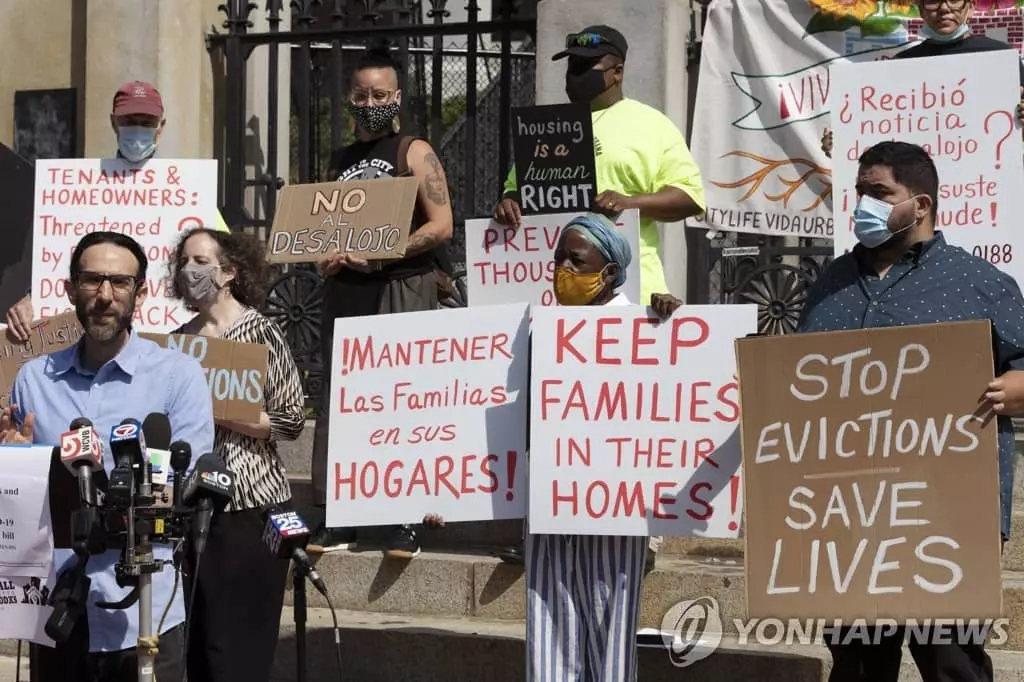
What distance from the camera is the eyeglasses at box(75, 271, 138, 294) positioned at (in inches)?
186

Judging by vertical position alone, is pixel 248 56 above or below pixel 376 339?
above

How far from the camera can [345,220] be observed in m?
6.96

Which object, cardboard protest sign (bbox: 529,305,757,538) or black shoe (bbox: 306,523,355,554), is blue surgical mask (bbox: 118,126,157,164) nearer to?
black shoe (bbox: 306,523,355,554)

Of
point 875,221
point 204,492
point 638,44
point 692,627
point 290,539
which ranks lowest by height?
point 692,627

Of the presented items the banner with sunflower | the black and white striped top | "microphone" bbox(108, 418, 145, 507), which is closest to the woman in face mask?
the black and white striped top

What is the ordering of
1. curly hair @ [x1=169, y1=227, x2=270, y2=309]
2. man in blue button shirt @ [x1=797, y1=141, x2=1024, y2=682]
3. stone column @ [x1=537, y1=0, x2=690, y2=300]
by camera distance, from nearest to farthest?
1. man in blue button shirt @ [x1=797, y1=141, x2=1024, y2=682]
2. curly hair @ [x1=169, y1=227, x2=270, y2=309]
3. stone column @ [x1=537, y1=0, x2=690, y2=300]

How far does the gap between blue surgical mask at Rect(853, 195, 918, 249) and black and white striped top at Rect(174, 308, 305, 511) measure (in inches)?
78.8

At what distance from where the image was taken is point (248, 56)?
9.91 m

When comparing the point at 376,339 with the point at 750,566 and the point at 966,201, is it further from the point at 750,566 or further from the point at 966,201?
the point at 966,201

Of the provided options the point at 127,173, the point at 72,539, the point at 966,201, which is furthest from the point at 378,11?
the point at 72,539

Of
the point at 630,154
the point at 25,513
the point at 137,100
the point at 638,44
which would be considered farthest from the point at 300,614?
the point at 638,44

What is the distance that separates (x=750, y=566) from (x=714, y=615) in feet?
5.94

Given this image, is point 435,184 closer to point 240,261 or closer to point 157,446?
point 240,261

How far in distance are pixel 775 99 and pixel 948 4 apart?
1.79 metres
